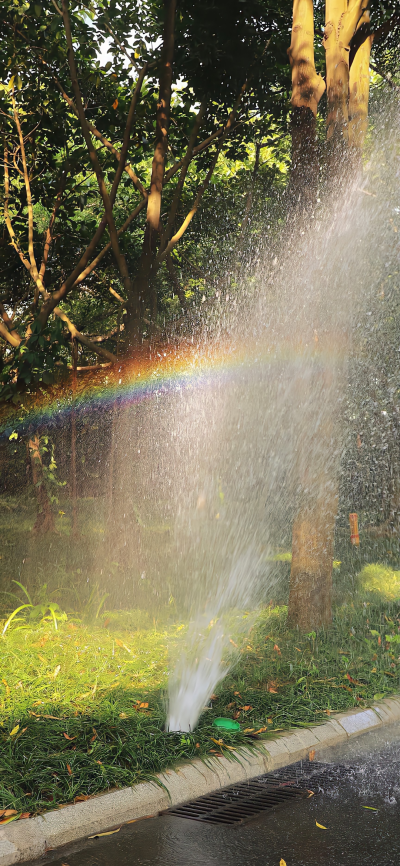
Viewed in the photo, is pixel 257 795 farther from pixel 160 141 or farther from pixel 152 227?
pixel 160 141

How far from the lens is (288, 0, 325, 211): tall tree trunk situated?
296 inches

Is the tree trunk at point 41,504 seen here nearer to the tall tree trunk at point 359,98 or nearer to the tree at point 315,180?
the tree at point 315,180

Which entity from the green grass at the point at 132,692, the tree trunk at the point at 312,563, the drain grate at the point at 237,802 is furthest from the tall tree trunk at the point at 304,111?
the drain grate at the point at 237,802

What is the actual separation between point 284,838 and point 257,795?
1.95 feet

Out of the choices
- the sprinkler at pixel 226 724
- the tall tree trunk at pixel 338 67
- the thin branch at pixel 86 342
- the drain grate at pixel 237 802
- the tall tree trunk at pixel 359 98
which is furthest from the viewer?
the thin branch at pixel 86 342

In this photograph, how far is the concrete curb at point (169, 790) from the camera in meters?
3.55

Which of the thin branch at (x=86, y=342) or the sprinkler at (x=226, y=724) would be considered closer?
the sprinkler at (x=226, y=724)

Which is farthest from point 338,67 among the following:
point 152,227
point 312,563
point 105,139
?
point 312,563

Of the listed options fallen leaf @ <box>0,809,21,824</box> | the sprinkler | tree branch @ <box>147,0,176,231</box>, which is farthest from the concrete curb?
tree branch @ <box>147,0,176,231</box>

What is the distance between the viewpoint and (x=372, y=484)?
14.5 meters

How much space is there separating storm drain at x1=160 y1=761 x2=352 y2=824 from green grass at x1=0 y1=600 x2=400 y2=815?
25cm

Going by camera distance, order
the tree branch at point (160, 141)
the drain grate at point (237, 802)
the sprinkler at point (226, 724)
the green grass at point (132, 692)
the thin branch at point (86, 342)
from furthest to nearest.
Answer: the thin branch at point (86, 342), the tree branch at point (160, 141), the sprinkler at point (226, 724), the green grass at point (132, 692), the drain grate at point (237, 802)

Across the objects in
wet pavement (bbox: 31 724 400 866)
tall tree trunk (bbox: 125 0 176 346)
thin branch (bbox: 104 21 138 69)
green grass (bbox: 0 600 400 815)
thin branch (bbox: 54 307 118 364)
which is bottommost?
green grass (bbox: 0 600 400 815)

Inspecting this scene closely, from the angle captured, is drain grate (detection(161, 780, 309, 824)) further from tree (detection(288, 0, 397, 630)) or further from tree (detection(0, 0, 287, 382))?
tree (detection(0, 0, 287, 382))
